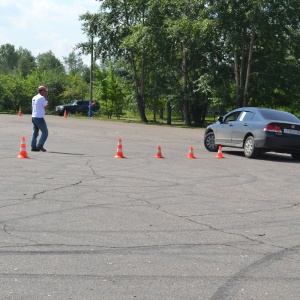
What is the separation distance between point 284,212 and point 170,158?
29.9ft

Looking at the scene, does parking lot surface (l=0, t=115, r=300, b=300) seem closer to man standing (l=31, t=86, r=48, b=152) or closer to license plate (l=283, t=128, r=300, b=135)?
man standing (l=31, t=86, r=48, b=152)

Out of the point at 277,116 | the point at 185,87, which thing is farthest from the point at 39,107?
the point at 185,87

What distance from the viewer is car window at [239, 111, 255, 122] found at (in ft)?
68.7

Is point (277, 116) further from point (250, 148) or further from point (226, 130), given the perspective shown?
point (226, 130)

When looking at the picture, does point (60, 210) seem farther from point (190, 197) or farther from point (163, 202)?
point (190, 197)

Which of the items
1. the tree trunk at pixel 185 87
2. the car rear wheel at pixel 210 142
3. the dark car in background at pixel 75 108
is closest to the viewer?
the car rear wheel at pixel 210 142

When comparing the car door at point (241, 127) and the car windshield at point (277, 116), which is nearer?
the car windshield at point (277, 116)

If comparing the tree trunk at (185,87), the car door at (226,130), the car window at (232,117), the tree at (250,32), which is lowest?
the car door at (226,130)

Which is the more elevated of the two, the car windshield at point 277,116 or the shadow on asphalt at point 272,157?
Result: the car windshield at point 277,116

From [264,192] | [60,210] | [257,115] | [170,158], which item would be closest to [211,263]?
[60,210]

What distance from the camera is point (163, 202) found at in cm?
1070

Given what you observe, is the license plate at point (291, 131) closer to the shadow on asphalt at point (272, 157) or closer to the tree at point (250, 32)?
the shadow on asphalt at point (272, 157)

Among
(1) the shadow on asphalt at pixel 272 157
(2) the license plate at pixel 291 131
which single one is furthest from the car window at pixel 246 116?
(2) the license plate at pixel 291 131

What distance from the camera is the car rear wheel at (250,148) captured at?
2002 centimetres
